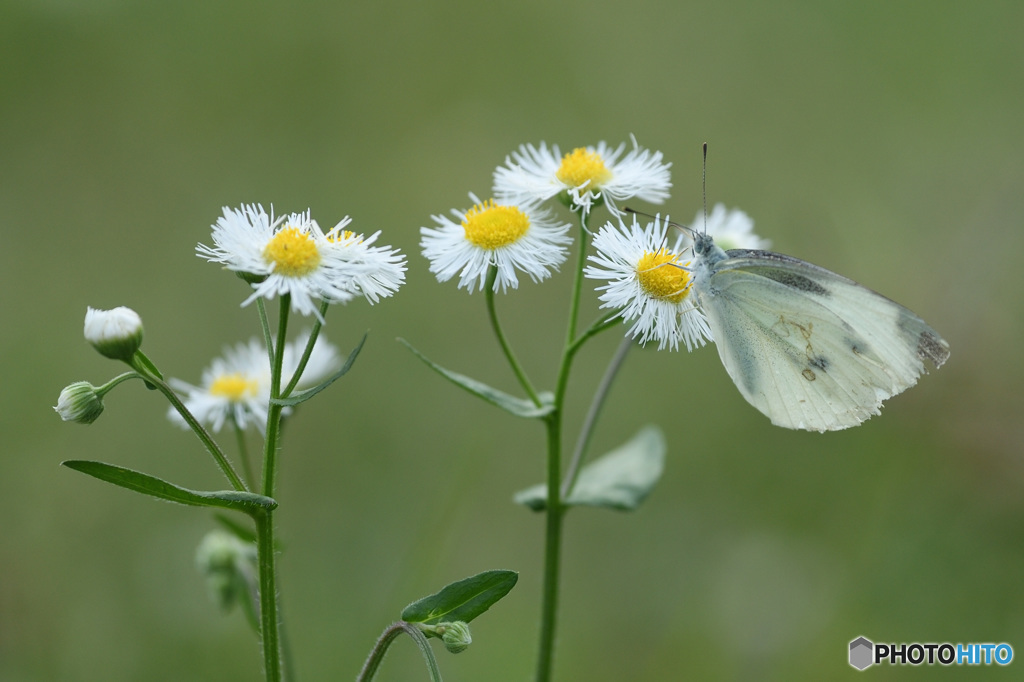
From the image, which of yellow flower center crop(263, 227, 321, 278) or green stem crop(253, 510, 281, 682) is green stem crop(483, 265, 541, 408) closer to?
yellow flower center crop(263, 227, 321, 278)

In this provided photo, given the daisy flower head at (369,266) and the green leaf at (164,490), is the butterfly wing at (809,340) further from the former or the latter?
the green leaf at (164,490)

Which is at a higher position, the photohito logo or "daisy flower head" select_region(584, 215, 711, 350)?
"daisy flower head" select_region(584, 215, 711, 350)

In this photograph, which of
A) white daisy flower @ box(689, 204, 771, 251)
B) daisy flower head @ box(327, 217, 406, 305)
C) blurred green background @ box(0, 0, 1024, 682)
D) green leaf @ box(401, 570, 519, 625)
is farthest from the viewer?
blurred green background @ box(0, 0, 1024, 682)

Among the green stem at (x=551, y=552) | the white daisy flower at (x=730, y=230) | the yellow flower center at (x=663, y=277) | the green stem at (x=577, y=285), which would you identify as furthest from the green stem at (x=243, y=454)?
the white daisy flower at (x=730, y=230)

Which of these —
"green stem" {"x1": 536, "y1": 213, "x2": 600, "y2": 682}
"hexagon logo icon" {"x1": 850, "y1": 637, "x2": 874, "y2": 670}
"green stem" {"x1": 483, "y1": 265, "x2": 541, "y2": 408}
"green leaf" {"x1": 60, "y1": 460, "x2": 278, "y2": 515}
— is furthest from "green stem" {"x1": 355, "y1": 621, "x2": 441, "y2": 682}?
"hexagon logo icon" {"x1": 850, "y1": 637, "x2": 874, "y2": 670}

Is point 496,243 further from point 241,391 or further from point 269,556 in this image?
point 269,556

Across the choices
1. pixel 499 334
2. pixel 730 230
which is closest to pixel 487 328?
pixel 730 230
